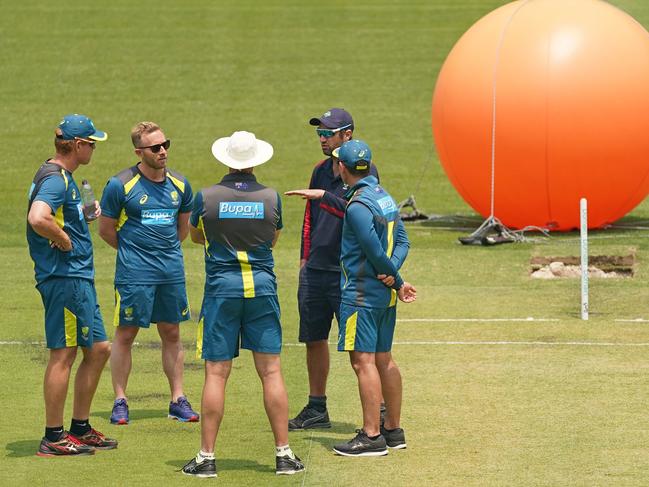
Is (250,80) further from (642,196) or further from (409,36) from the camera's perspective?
(642,196)

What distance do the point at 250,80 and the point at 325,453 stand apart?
18.8 metres

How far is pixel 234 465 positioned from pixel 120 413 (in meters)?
1.47

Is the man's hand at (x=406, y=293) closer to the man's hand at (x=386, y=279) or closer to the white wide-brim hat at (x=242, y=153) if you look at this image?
the man's hand at (x=386, y=279)

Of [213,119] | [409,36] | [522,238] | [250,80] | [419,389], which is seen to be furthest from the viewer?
[409,36]

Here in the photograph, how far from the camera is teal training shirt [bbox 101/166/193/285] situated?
10.4 metres

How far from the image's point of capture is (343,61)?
28938mm

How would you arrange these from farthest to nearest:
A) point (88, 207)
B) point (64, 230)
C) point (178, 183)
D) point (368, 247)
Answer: point (178, 183)
point (88, 207)
point (64, 230)
point (368, 247)

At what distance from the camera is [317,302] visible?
10422 millimetres

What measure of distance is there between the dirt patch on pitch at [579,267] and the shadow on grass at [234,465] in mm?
7675

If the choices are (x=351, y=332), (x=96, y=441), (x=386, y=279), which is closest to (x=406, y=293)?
(x=386, y=279)

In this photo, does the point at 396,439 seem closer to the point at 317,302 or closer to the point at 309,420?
the point at 309,420

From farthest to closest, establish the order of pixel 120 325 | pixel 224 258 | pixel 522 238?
pixel 522 238, pixel 120 325, pixel 224 258

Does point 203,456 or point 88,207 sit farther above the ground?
point 88,207

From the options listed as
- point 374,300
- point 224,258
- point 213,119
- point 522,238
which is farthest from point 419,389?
point 213,119
